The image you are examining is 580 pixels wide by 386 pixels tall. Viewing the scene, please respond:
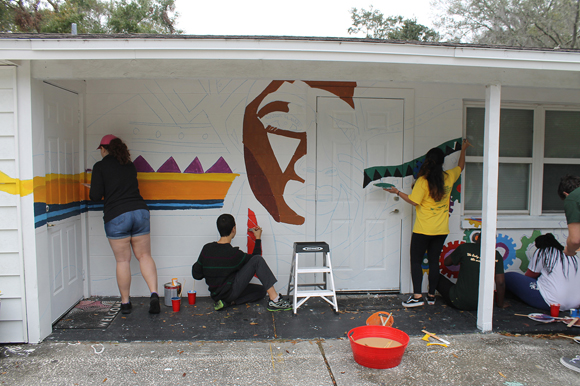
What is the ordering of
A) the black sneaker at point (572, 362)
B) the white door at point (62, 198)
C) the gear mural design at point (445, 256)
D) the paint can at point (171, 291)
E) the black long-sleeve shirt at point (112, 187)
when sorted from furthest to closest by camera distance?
the gear mural design at point (445, 256) → the paint can at point (171, 291) → the black long-sleeve shirt at point (112, 187) → the white door at point (62, 198) → the black sneaker at point (572, 362)

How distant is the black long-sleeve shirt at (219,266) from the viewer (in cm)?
395

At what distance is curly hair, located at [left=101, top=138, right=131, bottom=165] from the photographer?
153 inches

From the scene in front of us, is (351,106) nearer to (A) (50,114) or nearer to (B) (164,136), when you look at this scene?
(B) (164,136)

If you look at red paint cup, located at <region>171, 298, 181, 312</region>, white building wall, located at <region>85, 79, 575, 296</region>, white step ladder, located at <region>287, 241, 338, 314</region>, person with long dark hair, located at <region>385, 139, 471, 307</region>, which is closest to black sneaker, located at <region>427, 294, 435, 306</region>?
person with long dark hair, located at <region>385, 139, 471, 307</region>

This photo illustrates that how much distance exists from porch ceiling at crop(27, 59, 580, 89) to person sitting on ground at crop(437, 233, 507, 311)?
5.51 feet

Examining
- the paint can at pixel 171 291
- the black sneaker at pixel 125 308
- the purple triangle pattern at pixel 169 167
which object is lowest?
the black sneaker at pixel 125 308

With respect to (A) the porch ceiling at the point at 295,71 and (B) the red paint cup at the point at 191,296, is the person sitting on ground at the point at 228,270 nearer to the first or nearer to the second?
(B) the red paint cup at the point at 191,296

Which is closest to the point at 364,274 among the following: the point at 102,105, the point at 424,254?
the point at 424,254

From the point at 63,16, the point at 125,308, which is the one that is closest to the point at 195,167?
the point at 125,308

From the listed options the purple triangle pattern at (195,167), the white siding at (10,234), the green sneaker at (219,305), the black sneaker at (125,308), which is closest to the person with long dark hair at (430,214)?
the green sneaker at (219,305)

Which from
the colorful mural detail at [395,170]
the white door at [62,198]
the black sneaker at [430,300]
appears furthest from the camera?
the colorful mural detail at [395,170]

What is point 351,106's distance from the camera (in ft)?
14.6

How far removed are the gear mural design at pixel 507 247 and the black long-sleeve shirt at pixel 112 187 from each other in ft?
13.9

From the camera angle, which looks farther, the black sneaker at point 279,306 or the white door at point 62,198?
the black sneaker at point 279,306
